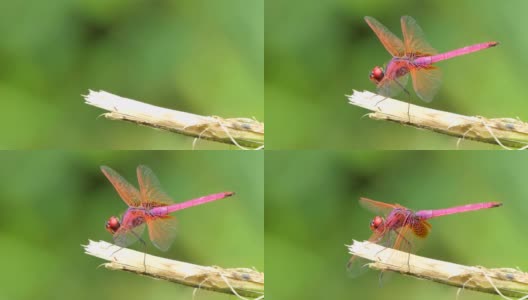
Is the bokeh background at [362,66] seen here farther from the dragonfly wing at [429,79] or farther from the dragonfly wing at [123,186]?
the dragonfly wing at [123,186]

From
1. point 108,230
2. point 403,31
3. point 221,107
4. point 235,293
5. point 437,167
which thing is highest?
point 403,31

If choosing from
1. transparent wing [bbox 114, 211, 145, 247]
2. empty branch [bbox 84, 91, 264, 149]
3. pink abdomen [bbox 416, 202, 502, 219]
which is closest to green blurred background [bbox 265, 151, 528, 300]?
pink abdomen [bbox 416, 202, 502, 219]

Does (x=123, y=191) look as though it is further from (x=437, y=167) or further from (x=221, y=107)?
(x=437, y=167)

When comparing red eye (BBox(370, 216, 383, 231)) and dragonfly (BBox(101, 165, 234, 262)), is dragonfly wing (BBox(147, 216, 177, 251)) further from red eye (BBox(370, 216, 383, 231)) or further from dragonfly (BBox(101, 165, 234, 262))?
red eye (BBox(370, 216, 383, 231))

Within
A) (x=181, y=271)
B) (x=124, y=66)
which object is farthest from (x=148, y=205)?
(x=124, y=66)

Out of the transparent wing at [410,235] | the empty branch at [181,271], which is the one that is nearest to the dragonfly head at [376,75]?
the transparent wing at [410,235]

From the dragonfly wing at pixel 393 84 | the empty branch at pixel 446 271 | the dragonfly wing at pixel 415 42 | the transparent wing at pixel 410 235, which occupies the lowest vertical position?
the empty branch at pixel 446 271

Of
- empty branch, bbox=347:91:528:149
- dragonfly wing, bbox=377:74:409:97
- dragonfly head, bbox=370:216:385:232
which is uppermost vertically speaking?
dragonfly wing, bbox=377:74:409:97

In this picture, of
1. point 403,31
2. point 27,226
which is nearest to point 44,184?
point 27,226
